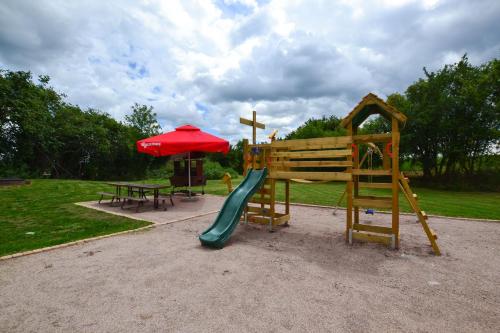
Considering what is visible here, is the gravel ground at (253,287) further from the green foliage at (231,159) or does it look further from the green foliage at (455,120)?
the green foliage at (231,159)

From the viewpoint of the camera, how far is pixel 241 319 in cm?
262

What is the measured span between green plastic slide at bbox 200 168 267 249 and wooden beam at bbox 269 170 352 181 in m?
0.41

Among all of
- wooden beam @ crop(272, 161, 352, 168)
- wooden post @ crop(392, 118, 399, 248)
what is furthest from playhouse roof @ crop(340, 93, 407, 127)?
wooden beam @ crop(272, 161, 352, 168)

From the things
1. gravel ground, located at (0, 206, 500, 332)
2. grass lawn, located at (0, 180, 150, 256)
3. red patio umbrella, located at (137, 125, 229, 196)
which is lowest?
gravel ground, located at (0, 206, 500, 332)

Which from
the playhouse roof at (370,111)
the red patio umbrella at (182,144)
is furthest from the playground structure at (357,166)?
the red patio umbrella at (182,144)

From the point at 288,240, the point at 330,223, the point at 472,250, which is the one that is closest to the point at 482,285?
the point at 472,250

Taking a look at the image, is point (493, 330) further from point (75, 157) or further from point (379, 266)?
point (75, 157)

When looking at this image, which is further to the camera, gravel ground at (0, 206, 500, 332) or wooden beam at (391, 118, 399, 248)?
wooden beam at (391, 118, 399, 248)

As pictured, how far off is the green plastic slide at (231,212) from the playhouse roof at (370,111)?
86.8 inches

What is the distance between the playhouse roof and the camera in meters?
4.94

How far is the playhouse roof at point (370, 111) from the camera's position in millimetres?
4938

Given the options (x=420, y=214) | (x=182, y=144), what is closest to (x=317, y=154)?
(x=420, y=214)

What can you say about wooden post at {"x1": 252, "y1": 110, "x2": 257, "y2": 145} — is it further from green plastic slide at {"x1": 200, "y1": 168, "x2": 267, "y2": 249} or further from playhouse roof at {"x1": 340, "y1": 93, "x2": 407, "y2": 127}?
playhouse roof at {"x1": 340, "y1": 93, "x2": 407, "y2": 127}

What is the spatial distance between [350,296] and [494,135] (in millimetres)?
22320
